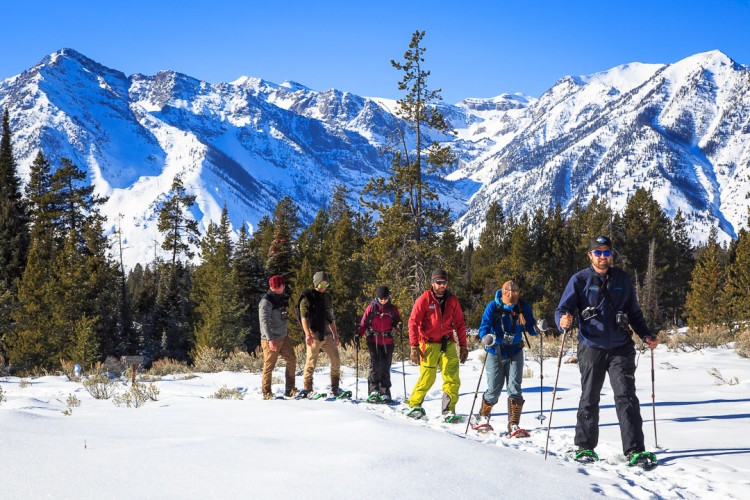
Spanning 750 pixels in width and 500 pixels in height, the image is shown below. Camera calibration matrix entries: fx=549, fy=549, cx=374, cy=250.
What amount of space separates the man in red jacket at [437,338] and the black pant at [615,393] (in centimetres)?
223

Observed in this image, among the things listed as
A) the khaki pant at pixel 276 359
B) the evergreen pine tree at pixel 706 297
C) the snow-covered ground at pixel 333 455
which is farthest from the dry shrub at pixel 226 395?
the evergreen pine tree at pixel 706 297

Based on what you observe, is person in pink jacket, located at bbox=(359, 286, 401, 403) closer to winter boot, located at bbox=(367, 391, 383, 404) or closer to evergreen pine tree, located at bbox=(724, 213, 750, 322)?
winter boot, located at bbox=(367, 391, 383, 404)

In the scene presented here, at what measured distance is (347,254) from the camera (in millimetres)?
35406

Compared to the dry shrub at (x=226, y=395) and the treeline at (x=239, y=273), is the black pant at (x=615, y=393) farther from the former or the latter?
the treeline at (x=239, y=273)

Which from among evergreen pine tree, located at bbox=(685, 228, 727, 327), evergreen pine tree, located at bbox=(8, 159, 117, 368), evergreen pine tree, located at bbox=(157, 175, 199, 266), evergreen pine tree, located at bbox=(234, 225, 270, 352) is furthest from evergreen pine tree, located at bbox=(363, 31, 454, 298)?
evergreen pine tree, located at bbox=(157, 175, 199, 266)

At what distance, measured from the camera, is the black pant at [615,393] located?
527 cm

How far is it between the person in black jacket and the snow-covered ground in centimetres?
33

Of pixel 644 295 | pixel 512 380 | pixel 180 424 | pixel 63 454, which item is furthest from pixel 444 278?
pixel 644 295

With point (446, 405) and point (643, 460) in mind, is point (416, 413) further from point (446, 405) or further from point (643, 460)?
point (643, 460)

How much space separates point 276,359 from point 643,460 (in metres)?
6.20

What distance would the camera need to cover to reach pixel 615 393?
5.36 m

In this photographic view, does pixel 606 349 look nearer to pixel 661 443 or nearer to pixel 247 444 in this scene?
pixel 661 443

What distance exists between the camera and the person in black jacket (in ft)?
17.4

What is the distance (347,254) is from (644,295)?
56.9 ft
